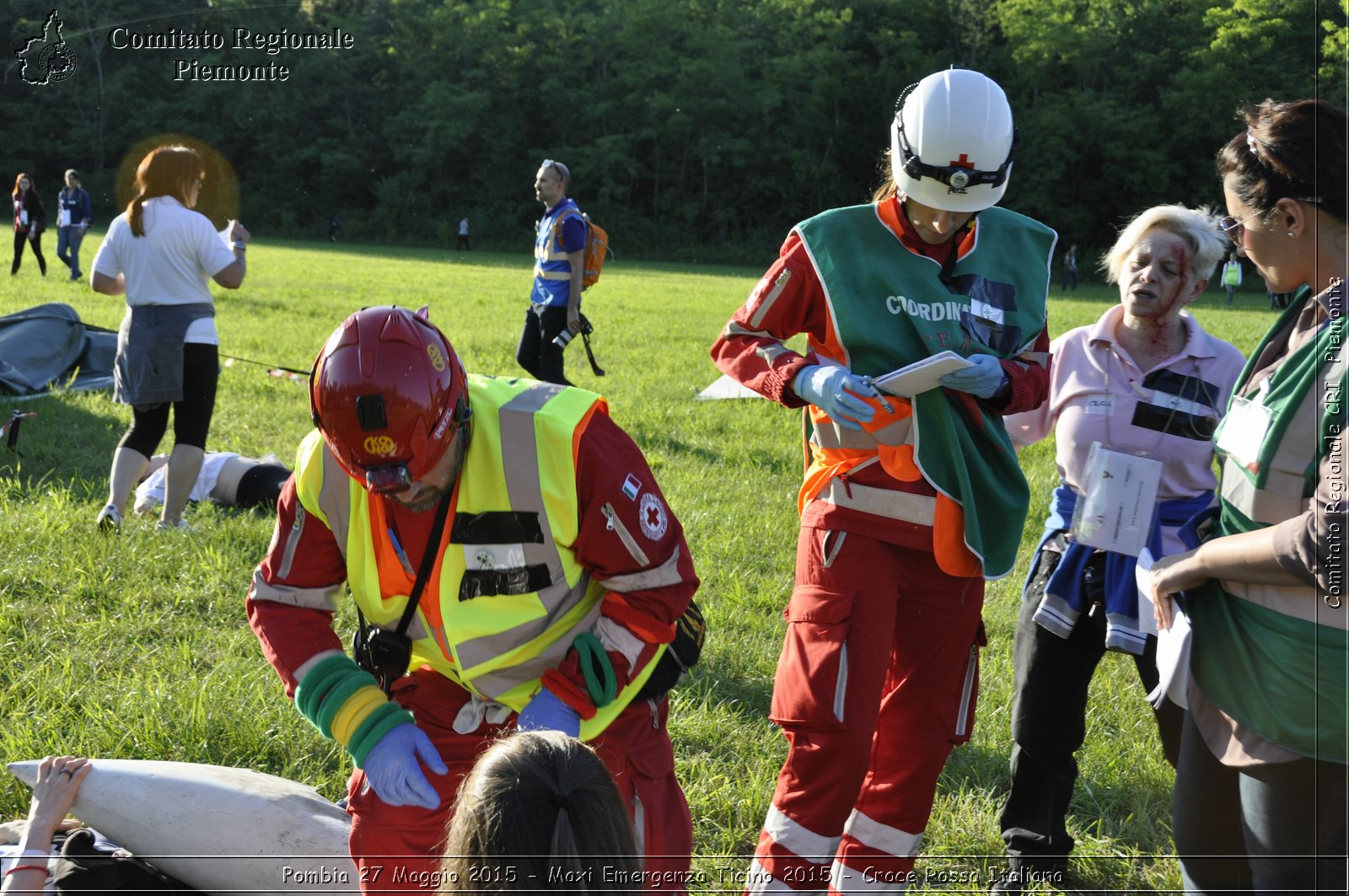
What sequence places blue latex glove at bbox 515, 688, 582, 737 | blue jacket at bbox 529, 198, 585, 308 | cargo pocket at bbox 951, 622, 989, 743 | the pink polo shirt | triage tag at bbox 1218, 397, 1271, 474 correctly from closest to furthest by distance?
triage tag at bbox 1218, 397, 1271, 474 → blue latex glove at bbox 515, 688, 582, 737 → cargo pocket at bbox 951, 622, 989, 743 → the pink polo shirt → blue jacket at bbox 529, 198, 585, 308

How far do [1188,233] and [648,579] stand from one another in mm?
2446

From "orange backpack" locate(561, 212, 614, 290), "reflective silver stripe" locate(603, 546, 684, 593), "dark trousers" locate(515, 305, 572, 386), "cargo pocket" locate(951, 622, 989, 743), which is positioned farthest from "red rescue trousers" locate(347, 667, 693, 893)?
"orange backpack" locate(561, 212, 614, 290)

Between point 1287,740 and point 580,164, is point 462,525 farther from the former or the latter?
point 580,164

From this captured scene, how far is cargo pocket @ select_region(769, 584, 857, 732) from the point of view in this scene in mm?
3012

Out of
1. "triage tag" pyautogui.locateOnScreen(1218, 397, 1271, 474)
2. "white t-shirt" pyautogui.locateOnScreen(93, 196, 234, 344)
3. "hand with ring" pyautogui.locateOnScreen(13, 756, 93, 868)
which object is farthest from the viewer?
"white t-shirt" pyautogui.locateOnScreen(93, 196, 234, 344)

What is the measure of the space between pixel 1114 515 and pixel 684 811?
1.85 metres

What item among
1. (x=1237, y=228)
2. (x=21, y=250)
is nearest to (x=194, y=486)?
(x=1237, y=228)

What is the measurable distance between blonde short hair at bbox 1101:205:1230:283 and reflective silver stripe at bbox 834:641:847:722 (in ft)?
6.08

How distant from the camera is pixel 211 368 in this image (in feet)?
21.1

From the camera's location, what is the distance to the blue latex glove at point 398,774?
101 inches

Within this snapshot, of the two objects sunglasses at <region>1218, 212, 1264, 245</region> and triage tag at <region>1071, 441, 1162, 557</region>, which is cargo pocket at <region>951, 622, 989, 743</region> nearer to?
triage tag at <region>1071, 441, 1162, 557</region>

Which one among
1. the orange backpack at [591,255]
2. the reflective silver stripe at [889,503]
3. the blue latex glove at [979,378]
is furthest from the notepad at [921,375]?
the orange backpack at [591,255]

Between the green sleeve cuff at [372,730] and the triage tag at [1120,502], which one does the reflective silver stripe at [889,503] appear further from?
the green sleeve cuff at [372,730]

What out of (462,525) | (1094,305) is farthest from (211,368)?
(1094,305)
